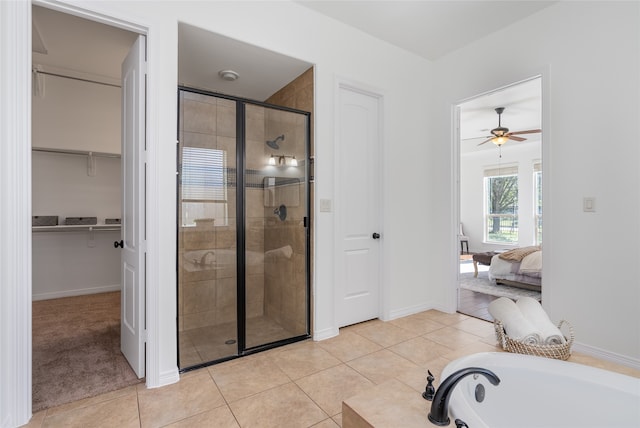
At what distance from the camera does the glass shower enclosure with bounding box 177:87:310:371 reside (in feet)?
7.98

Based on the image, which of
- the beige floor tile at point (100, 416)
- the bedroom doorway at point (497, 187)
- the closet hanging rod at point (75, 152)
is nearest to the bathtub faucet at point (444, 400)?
the beige floor tile at point (100, 416)

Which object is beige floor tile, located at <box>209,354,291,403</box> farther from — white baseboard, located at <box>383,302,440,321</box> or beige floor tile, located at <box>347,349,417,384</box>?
white baseboard, located at <box>383,302,440,321</box>

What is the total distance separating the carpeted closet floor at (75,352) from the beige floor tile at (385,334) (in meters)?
1.87

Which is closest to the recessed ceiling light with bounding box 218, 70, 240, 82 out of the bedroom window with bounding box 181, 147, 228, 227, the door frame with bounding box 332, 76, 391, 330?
the door frame with bounding box 332, 76, 391, 330

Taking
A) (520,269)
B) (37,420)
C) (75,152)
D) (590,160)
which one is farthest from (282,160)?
(520,269)

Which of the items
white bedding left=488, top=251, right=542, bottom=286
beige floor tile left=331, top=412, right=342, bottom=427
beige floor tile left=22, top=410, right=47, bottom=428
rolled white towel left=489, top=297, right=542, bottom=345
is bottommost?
beige floor tile left=22, top=410, right=47, bottom=428

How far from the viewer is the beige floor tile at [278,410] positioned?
181cm

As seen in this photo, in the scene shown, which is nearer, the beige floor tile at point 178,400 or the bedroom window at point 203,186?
the beige floor tile at point 178,400

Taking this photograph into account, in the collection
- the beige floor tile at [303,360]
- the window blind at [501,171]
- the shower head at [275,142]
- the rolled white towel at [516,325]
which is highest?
the window blind at [501,171]

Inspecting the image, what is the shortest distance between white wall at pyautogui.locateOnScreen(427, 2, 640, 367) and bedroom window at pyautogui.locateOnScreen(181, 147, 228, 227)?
2.69 m

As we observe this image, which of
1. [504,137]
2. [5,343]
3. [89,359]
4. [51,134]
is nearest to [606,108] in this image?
[504,137]

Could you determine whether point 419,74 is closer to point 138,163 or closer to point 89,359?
point 138,163

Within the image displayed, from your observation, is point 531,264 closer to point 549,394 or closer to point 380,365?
point 380,365

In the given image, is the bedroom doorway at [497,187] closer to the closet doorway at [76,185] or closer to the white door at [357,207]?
the white door at [357,207]
